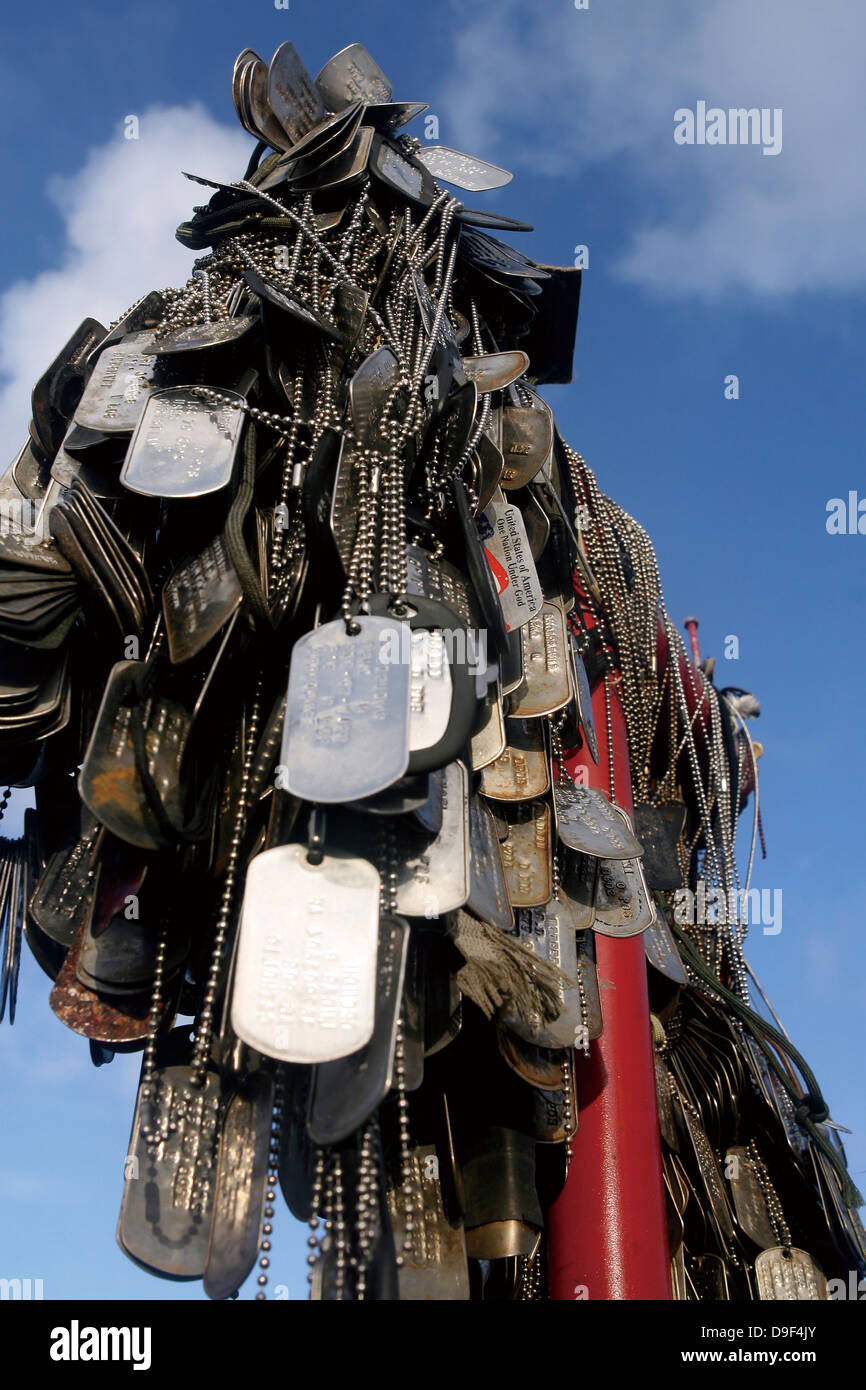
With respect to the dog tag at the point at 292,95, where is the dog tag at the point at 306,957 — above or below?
below

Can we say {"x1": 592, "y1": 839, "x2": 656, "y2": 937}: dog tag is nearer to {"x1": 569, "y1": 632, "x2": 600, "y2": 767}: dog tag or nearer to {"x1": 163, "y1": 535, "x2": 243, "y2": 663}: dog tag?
{"x1": 569, "y1": 632, "x2": 600, "y2": 767}: dog tag

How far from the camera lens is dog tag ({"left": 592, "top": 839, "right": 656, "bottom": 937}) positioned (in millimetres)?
4117

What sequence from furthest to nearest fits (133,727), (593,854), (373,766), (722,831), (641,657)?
(722,831)
(641,657)
(593,854)
(133,727)
(373,766)

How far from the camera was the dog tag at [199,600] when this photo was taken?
110 inches

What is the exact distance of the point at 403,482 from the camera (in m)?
3.00

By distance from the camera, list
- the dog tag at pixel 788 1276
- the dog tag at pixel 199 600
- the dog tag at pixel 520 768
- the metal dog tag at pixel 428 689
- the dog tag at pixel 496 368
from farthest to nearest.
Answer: the dog tag at pixel 788 1276 < the dog tag at pixel 496 368 < the dog tag at pixel 520 768 < the dog tag at pixel 199 600 < the metal dog tag at pixel 428 689

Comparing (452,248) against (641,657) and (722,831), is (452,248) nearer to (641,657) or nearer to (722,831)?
(641,657)

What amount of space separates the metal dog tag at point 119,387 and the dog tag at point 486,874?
1.39 meters

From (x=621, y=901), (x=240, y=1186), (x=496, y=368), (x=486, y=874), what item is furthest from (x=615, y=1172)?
(x=496, y=368)

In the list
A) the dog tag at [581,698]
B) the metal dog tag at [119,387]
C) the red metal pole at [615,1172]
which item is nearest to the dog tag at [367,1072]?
the metal dog tag at [119,387]

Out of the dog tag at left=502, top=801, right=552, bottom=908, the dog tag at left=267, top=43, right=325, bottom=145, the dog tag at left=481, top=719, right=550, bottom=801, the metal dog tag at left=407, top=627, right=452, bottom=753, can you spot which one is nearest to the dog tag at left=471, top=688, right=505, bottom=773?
the dog tag at left=481, top=719, right=550, bottom=801

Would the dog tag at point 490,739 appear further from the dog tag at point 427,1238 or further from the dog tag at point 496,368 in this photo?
the dog tag at point 496,368
